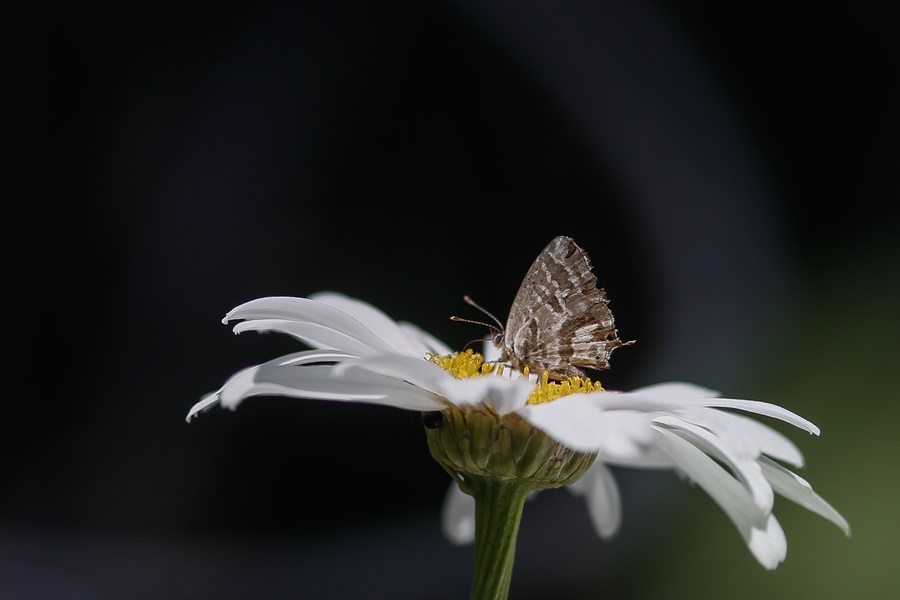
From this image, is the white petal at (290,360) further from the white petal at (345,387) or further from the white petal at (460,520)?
the white petal at (460,520)

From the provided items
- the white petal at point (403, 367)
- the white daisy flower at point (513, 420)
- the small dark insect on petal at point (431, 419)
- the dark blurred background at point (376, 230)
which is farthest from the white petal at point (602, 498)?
the dark blurred background at point (376, 230)

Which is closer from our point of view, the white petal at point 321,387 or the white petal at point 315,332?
the white petal at point 321,387

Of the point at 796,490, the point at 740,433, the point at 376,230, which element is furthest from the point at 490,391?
the point at 376,230

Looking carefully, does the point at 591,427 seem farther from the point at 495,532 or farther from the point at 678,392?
the point at 678,392

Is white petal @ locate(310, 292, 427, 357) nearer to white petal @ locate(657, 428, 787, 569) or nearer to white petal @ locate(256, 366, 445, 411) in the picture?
white petal @ locate(256, 366, 445, 411)

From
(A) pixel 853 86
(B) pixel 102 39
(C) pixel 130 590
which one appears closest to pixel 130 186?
(B) pixel 102 39

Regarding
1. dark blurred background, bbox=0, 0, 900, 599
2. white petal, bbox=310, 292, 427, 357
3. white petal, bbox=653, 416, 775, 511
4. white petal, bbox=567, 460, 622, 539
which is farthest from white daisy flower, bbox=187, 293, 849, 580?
dark blurred background, bbox=0, 0, 900, 599
